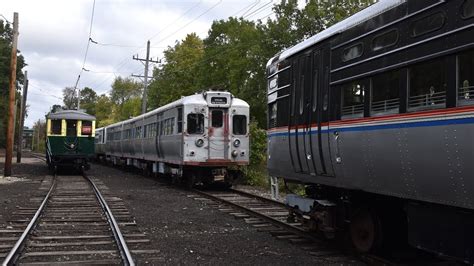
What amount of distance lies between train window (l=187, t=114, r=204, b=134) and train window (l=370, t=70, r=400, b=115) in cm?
1220

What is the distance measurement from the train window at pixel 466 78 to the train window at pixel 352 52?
187 centimetres

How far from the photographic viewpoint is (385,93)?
232 inches

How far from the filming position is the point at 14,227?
10.0m

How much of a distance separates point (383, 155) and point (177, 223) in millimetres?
6025

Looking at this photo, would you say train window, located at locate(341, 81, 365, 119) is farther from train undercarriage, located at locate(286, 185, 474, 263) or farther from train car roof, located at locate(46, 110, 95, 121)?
train car roof, located at locate(46, 110, 95, 121)

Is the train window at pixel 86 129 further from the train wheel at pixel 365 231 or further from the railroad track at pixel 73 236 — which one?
the train wheel at pixel 365 231

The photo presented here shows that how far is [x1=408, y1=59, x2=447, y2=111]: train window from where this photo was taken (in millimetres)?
4902

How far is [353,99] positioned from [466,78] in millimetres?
2043

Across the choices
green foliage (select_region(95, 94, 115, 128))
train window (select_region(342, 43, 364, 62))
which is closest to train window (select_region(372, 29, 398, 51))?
train window (select_region(342, 43, 364, 62))

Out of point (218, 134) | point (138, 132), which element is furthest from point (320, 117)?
point (138, 132)

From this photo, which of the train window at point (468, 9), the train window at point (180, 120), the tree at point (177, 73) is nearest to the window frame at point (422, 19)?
the train window at point (468, 9)

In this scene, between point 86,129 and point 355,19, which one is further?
point 86,129

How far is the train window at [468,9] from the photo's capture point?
453 cm

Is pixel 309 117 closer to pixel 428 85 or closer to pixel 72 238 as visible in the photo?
pixel 428 85
